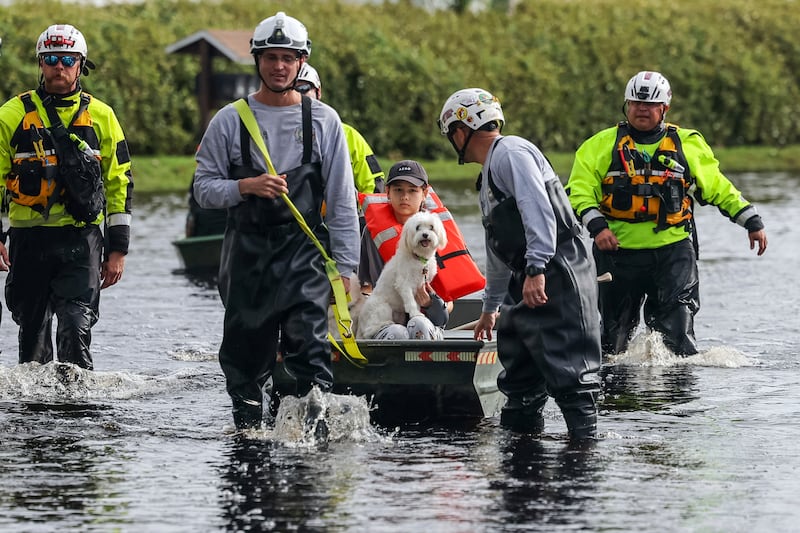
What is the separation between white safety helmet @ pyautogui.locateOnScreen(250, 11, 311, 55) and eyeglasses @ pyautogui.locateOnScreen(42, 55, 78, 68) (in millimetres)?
2180

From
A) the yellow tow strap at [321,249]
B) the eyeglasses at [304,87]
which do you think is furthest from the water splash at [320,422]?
the eyeglasses at [304,87]

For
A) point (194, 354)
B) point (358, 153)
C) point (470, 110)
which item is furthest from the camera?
point (194, 354)

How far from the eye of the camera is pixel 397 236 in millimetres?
11219

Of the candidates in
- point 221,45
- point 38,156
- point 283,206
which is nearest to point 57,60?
point 38,156

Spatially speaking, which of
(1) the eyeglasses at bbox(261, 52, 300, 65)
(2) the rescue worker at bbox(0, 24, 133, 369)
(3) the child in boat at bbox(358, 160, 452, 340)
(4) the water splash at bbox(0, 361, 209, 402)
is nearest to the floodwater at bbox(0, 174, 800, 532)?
(4) the water splash at bbox(0, 361, 209, 402)

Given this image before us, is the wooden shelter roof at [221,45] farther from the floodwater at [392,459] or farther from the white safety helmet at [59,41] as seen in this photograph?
the white safety helmet at [59,41]

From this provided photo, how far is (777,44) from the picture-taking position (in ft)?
155

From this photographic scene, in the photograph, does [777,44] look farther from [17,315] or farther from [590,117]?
[17,315]

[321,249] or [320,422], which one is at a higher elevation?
[321,249]

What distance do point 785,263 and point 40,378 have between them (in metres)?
11.5

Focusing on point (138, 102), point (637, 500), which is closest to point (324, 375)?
point (637, 500)

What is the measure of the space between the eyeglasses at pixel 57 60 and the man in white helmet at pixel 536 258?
2660 mm

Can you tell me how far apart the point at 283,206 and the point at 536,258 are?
4.20 feet

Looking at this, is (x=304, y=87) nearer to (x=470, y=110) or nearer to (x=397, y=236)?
(x=397, y=236)
